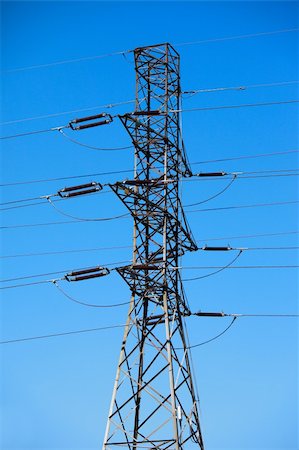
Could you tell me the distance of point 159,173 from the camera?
1534 inches

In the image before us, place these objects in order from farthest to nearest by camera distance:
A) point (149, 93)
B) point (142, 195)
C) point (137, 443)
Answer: point (149, 93) → point (142, 195) → point (137, 443)

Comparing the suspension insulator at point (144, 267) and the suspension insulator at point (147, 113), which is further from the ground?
the suspension insulator at point (147, 113)

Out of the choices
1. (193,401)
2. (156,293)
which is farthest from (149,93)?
(193,401)

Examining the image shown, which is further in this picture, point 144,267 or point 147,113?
point 147,113

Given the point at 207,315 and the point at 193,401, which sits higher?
the point at 207,315

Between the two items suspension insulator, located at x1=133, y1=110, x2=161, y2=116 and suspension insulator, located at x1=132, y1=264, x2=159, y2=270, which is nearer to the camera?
suspension insulator, located at x1=132, y1=264, x2=159, y2=270

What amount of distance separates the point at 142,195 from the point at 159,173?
5.37ft

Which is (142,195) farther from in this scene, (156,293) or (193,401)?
(193,401)

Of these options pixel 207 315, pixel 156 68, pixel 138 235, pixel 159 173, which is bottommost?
pixel 207 315

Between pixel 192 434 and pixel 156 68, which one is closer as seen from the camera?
pixel 192 434

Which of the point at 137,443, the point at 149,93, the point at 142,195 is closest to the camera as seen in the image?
the point at 137,443

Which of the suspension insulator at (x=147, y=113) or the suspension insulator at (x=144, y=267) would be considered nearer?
the suspension insulator at (x=144, y=267)

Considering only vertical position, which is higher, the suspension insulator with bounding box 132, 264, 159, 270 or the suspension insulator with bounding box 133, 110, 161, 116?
the suspension insulator with bounding box 133, 110, 161, 116

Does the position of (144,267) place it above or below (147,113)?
below
